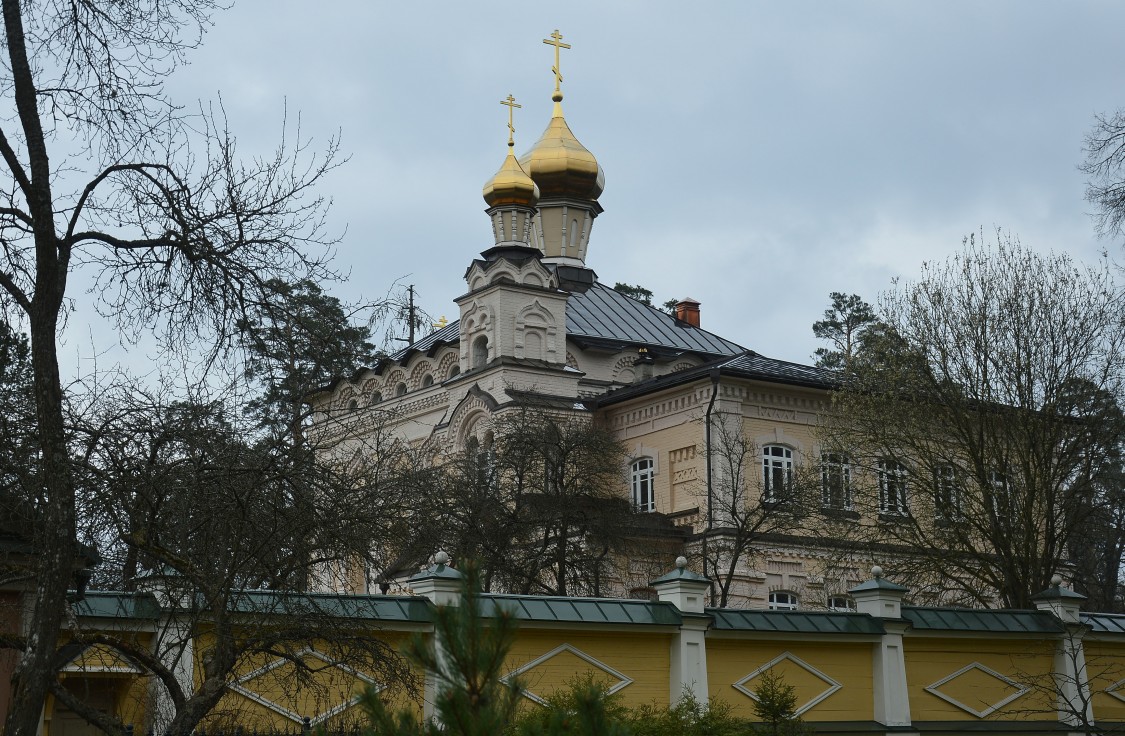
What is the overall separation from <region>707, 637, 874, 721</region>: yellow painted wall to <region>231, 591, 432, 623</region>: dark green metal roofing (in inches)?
113

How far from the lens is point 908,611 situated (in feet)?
49.2

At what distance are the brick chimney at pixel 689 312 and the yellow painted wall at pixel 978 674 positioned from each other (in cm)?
2829

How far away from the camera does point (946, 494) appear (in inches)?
886

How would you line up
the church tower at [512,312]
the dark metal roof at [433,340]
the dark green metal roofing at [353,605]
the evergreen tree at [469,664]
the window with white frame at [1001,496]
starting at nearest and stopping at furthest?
1. the evergreen tree at [469,664]
2. the dark green metal roofing at [353,605]
3. the window with white frame at [1001,496]
4. the church tower at [512,312]
5. the dark metal roof at [433,340]

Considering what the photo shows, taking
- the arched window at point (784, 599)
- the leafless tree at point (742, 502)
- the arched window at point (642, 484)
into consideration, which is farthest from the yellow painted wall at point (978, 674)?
the arched window at point (642, 484)

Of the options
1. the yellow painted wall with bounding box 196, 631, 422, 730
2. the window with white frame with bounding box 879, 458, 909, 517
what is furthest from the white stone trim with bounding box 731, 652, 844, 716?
the window with white frame with bounding box 879, 458, 909, 517

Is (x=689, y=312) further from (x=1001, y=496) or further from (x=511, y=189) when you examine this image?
(x=1001, y=496)

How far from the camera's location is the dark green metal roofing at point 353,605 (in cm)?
1079

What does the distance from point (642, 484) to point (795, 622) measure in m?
20.0

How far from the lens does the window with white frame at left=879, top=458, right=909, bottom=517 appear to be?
901 inches

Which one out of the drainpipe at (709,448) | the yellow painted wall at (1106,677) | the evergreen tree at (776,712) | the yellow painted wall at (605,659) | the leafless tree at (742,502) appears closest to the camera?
the evergreen tree at (776,712)

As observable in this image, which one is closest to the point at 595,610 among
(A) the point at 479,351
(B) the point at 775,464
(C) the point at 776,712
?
(C) the point at 776,712

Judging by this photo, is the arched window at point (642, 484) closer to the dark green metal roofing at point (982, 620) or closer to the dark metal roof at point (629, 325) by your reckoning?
the dark metal roof at point (629, 325)

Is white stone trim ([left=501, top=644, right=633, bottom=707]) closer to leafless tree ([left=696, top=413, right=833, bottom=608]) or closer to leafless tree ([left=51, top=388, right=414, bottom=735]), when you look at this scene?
leafless tree ([left=51, top=388, right=414, bottom=735])
